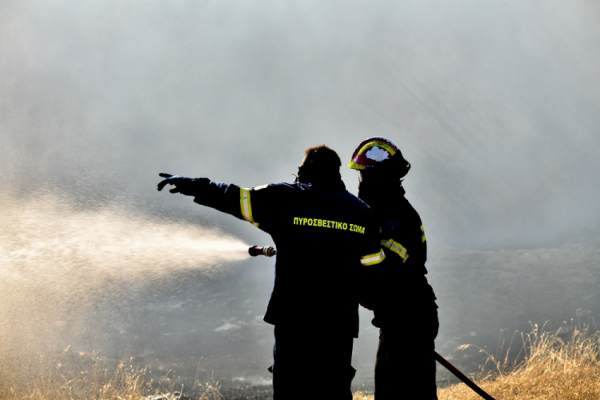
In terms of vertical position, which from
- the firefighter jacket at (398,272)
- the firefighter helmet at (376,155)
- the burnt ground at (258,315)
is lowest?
the burnt ground at (258,315)

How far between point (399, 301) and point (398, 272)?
0.19 m

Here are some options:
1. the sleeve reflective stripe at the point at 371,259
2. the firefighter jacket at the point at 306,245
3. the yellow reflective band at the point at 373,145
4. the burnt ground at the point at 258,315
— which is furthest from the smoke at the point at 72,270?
the firefighter jacket at the point at 306,245

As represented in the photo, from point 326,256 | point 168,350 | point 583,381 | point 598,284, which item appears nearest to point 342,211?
point 326,256

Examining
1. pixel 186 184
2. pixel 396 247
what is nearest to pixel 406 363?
pixel 396 247

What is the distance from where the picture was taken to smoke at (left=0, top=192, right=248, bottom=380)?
12.2 m

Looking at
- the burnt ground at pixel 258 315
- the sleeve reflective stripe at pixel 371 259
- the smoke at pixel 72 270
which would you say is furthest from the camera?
the smoke at pixel 72 270

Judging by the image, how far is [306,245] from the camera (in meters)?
2.72

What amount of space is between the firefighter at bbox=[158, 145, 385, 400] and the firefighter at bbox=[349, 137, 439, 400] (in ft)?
1.22

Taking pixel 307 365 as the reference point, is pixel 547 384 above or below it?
below

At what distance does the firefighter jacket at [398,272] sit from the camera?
3.16 m

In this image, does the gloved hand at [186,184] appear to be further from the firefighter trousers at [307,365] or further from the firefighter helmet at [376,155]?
the firefighter helmet at [376,155]

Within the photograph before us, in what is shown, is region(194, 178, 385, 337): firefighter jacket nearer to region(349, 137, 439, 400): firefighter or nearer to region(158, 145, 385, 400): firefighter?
region(158, 145, 385, 400): firefighter

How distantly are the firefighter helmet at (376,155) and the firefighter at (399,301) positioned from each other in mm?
109

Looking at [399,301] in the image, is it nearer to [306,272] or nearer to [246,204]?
[306,272]
